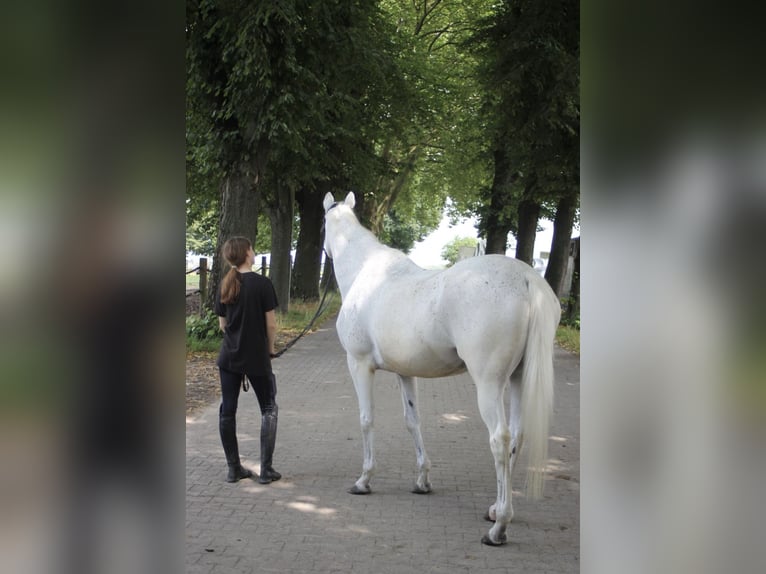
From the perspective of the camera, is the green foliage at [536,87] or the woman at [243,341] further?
the green foliage at [536,87]

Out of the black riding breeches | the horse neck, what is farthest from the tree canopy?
the black riding breeches

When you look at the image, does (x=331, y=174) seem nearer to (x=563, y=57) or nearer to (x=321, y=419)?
(x=563, y=57)

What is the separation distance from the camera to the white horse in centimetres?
462

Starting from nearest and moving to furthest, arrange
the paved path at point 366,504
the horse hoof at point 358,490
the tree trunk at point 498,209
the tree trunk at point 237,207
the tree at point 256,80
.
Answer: the paved path at point 366,504 < the horse hoof at point 358,490 < the tree at point 256,80 < the tree trunk at point 237,207 < the tree trunk at point 498,209

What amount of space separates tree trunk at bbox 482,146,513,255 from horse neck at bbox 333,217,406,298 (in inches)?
545

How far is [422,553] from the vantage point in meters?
4.45

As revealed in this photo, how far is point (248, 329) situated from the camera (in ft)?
19.7

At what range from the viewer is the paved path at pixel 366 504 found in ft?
14.3

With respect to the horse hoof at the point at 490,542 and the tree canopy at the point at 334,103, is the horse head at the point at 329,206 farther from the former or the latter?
the tree canopy at the point at 334,103

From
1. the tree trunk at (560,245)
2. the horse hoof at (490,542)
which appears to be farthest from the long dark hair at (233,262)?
the tree trunk at (560,245)

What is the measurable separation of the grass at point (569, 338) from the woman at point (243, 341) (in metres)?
10.1

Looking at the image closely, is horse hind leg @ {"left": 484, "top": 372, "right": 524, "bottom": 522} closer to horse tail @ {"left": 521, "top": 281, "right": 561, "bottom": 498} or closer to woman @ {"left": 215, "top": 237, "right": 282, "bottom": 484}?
horse tail @ {"left": 521, "top": 281, "right": 561, "bottom": 498}
